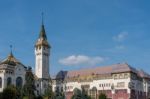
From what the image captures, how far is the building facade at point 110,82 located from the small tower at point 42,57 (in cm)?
860

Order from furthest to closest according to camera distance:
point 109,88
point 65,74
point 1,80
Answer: point 65,74 < point 109,88 < point 1,80

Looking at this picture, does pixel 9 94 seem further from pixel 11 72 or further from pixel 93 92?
pixel 93 92

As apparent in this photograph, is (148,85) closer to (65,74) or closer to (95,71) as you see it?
(95,71)

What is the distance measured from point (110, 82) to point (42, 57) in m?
Result: 25.0

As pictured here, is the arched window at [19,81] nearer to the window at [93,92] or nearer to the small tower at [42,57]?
the small tower at [42,57]

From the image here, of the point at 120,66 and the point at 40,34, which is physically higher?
the point at 40,34

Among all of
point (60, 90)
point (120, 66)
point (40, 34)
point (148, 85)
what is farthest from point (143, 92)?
point (40, 34)

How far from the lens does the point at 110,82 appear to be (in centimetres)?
11788

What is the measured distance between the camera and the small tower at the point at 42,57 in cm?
12646

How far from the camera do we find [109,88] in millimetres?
117750

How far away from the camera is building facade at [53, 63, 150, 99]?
373 ft

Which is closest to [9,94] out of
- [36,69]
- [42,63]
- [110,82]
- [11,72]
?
[11,72]

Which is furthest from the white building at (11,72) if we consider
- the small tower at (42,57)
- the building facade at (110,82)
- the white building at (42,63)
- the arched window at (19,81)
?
the building facade at (110,82)

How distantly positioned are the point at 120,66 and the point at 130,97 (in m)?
11.5
